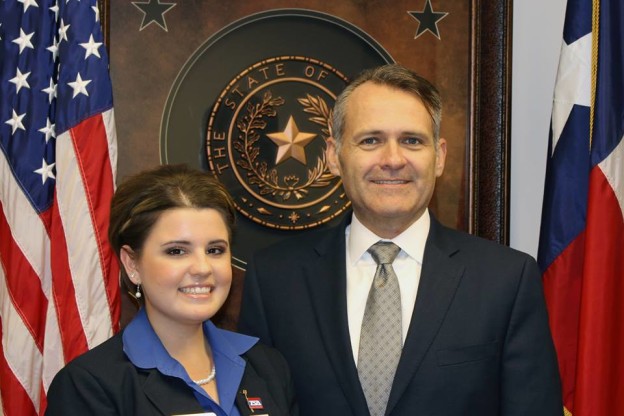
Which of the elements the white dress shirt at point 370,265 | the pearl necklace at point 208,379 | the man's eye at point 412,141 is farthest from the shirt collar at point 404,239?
the pearl necklace at point 208,379

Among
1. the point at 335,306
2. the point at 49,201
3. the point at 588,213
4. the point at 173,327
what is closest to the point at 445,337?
the point at 335,306

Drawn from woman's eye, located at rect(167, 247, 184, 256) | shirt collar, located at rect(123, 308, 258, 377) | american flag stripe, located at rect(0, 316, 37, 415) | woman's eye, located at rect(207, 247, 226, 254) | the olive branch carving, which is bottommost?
american flag stripe, located at rect(0, 316, 37, 415)

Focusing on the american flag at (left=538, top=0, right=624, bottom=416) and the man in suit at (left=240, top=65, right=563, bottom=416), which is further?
the american flag at (left=538, top=0, right=624, bottom=416)

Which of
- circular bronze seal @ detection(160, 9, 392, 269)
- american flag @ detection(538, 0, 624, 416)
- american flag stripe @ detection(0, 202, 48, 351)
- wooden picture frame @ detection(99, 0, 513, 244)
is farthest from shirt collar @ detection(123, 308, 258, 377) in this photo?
wooden picture frame @ detection(99, 0, 513, 244)

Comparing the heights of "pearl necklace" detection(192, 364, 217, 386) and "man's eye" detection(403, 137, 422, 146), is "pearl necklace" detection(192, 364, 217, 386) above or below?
below

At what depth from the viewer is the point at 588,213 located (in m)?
2.56

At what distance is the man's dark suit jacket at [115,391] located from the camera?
5.79 feet

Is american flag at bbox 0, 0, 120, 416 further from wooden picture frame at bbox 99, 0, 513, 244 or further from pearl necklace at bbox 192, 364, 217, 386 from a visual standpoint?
wooden picture frame at bbox 99, 0, 513, 244

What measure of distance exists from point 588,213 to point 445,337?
0.80 meters

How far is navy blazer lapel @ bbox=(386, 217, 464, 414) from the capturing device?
201 cm

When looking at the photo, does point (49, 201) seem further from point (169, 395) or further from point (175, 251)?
point (169, 395)

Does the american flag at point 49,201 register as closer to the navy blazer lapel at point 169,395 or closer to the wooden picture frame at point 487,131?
the wooden picture frame at point 487,131

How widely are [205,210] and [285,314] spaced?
42 cm

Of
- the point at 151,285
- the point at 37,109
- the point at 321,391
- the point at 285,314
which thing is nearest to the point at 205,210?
the point at 151,285
